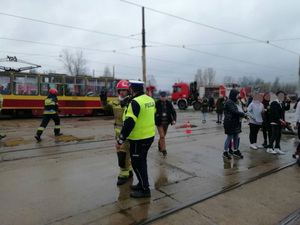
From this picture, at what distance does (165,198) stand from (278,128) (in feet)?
13.8

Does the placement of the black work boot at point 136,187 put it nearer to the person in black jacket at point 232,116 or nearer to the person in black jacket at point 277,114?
the person in black jacket at point 232,116

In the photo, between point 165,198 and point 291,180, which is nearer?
point 165,198

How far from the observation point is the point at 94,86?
56.9 ft

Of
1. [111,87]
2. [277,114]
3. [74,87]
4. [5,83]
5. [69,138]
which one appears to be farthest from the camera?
[111,87]

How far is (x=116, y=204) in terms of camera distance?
352 centimetres

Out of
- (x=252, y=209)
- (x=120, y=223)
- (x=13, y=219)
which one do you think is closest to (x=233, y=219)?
(x=252, y=209)

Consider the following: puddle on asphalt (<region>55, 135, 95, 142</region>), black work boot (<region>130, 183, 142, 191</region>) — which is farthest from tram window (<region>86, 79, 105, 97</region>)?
black work boot (<region>130, 183, 142, 191</region>)

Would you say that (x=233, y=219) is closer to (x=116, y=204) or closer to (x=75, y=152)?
(x=116, y=204)

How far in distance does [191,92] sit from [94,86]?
589 inches

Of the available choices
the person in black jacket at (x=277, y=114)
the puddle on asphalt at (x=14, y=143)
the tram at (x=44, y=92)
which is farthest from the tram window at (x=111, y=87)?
the person in black jacket at (x=277, y=114)

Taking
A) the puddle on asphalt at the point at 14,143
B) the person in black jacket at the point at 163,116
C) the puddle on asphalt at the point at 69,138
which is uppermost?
the person in black jacket at the point at 163,116

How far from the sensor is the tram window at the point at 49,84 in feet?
50.6

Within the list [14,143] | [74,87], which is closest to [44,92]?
[74,87]

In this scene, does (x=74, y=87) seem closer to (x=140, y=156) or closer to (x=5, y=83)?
(x=5, y=83)
